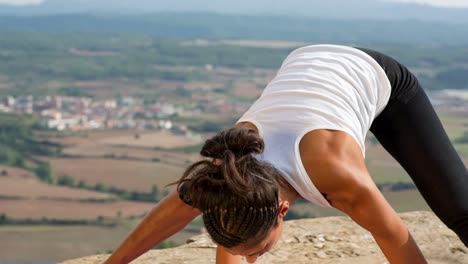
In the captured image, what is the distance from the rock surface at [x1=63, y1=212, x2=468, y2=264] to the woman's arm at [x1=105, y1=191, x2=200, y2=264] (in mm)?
1201

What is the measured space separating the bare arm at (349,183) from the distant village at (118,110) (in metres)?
44.8

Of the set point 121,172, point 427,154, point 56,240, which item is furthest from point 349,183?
point 121,172

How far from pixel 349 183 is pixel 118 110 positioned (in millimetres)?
55138

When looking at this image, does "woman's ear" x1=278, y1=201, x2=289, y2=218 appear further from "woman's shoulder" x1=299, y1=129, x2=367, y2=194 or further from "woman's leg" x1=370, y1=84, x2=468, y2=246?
"woman's leg" x1=370, y1=84, x2=468, y2=246

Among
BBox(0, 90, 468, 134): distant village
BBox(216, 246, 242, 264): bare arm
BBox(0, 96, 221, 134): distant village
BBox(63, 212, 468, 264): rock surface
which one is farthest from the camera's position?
BBox(0, 90, 468, 134): distant village

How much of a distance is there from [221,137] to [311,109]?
286mm

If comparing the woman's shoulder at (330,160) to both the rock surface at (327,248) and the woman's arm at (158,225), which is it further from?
the rock surface at (327,248)

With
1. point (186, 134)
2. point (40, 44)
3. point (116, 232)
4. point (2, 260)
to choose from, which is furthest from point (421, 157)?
point (40, 44)

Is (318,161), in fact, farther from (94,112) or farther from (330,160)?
(94,112)

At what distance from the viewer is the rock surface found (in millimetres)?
4152

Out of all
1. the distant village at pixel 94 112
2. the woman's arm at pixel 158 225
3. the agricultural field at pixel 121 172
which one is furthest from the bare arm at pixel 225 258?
the distant village at pixel 94 112

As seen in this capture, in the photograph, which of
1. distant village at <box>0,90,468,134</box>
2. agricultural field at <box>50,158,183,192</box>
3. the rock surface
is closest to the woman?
the rock surface

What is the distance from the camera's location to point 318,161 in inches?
92.0

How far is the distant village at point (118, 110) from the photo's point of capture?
50.8 metres
